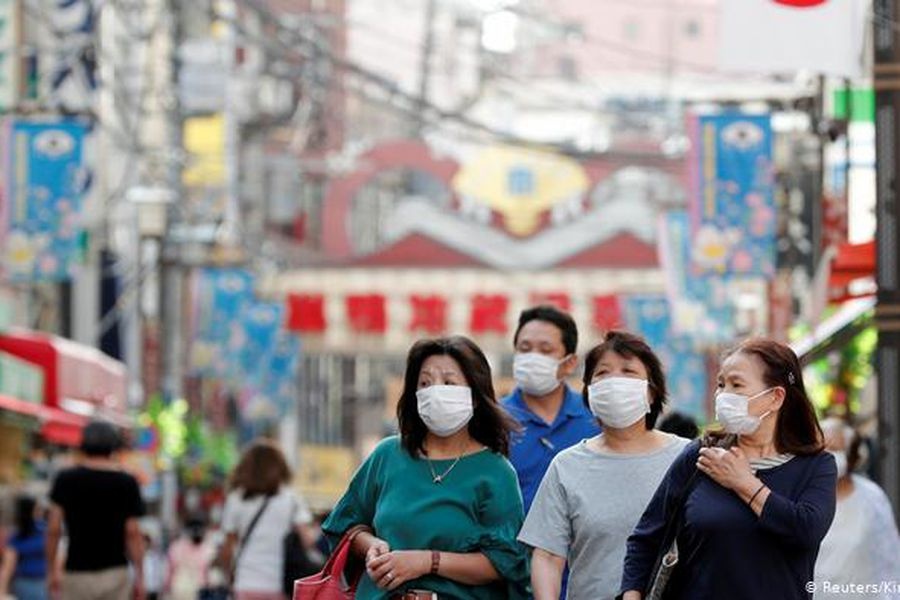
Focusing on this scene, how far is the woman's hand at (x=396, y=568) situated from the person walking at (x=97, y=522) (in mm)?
6174

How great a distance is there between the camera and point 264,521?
1495 centimetres

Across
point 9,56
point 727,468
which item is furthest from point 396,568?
point 9,56

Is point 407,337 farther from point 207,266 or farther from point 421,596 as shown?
point 421,596

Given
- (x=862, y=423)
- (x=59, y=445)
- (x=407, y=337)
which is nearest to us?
(x=862, y=423)

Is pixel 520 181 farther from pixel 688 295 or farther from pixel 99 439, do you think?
pixel 99 439

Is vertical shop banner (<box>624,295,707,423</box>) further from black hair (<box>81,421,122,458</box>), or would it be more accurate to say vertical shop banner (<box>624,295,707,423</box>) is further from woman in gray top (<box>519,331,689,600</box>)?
woman in gray top (<box>519,331,689,600</box>)

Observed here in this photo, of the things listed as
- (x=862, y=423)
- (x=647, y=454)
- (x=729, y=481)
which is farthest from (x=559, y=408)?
(x=862, y=423)

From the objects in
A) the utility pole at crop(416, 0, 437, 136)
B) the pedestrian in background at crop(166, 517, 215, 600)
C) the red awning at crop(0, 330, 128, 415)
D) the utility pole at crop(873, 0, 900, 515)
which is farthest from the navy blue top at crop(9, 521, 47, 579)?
the utility pole at crop(416, 0, 437, 136)

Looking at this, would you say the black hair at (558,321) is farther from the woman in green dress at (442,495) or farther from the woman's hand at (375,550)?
the woman's hand at (375,550)

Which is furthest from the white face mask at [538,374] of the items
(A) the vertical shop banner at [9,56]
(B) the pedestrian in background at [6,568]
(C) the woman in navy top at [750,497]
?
(A) the vertical shop banner at [9,56]

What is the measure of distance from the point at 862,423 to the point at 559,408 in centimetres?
1132

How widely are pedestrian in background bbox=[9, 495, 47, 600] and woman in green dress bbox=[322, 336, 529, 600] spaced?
10.9 m

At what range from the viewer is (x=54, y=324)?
1598 inches

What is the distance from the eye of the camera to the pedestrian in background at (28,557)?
2009 centimetres
